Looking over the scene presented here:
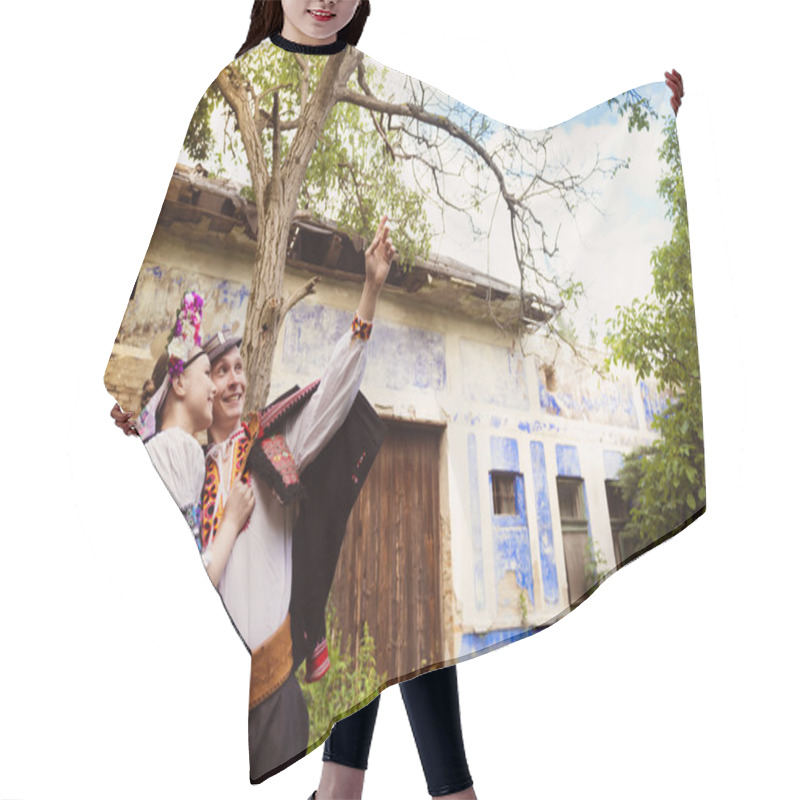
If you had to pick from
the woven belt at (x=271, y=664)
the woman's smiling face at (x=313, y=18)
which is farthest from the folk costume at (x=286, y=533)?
the woman's smiling face at (x=313, y=18)

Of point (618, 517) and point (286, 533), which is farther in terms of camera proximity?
point (618, 517)

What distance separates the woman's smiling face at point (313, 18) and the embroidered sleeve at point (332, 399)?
0.59 meters

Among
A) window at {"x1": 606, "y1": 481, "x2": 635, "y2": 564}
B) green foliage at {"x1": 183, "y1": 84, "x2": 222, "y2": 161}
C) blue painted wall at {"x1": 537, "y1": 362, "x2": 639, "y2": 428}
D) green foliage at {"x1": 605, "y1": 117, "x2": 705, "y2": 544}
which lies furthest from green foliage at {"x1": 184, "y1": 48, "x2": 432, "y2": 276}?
window at {"x1": 606, "y1": 481, "x2": 635, "y2": 564}

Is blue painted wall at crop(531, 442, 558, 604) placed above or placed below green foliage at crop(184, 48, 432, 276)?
below

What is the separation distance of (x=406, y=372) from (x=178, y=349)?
1.41 ft

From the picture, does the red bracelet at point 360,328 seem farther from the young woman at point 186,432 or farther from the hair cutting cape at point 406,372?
the young woman at point 186,432

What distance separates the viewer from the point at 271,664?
1438mm

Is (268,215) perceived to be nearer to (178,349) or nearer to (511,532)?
(178,349)

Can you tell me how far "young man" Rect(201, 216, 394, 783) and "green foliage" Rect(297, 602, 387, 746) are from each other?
0.6 inches

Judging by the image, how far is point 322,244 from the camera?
5.18 feet

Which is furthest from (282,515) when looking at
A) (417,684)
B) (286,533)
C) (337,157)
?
(337,157)

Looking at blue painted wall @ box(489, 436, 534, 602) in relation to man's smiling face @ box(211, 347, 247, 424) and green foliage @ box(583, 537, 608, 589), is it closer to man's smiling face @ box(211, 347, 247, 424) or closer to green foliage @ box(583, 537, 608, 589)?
green foliage @ box(583, 537, 608, 589)

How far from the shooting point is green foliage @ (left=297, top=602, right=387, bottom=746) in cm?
144

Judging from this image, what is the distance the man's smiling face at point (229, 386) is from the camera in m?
1.50
